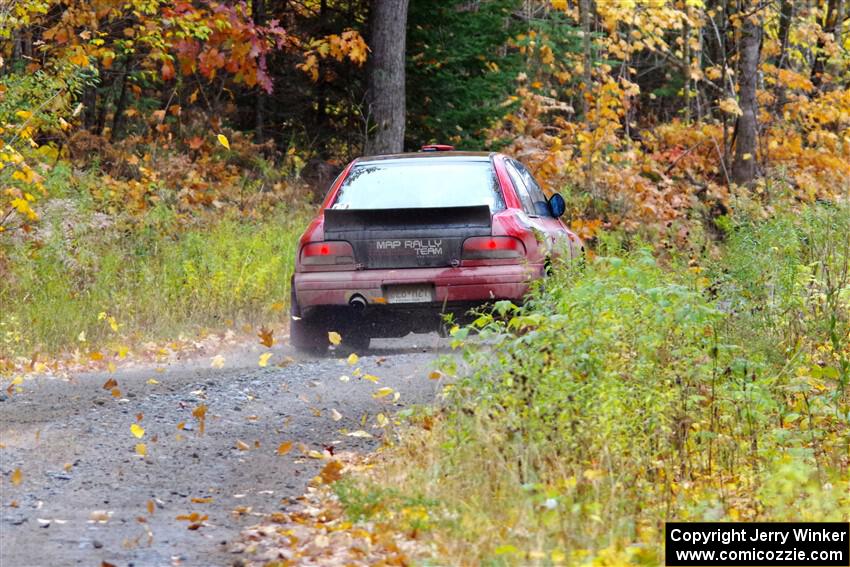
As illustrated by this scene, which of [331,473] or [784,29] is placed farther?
[784,29]

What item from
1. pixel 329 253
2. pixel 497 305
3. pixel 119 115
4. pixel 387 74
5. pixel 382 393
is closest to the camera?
pixel 497 305

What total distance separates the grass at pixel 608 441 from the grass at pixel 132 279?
541cm

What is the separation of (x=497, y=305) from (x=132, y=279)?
8.28 metres

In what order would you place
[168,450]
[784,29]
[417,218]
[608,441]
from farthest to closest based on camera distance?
1. [784,29]
2. [417,218]
3. [168,450]
4. [608,441]

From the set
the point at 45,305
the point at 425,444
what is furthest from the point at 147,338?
the point at 425,444

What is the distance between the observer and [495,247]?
10742mm

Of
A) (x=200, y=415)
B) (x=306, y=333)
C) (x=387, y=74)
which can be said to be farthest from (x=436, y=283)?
A: (x=387, y=74)

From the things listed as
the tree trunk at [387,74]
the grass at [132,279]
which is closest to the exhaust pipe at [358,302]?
the grass at [132,279]

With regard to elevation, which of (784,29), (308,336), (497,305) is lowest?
(308,336)

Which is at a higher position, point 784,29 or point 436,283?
point 784,29

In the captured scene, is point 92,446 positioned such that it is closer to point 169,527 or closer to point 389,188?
point 169,527

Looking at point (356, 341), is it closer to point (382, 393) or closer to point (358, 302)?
point (358, 302)

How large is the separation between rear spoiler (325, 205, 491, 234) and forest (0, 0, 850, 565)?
0.83 m

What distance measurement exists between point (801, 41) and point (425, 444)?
71.5 ft
